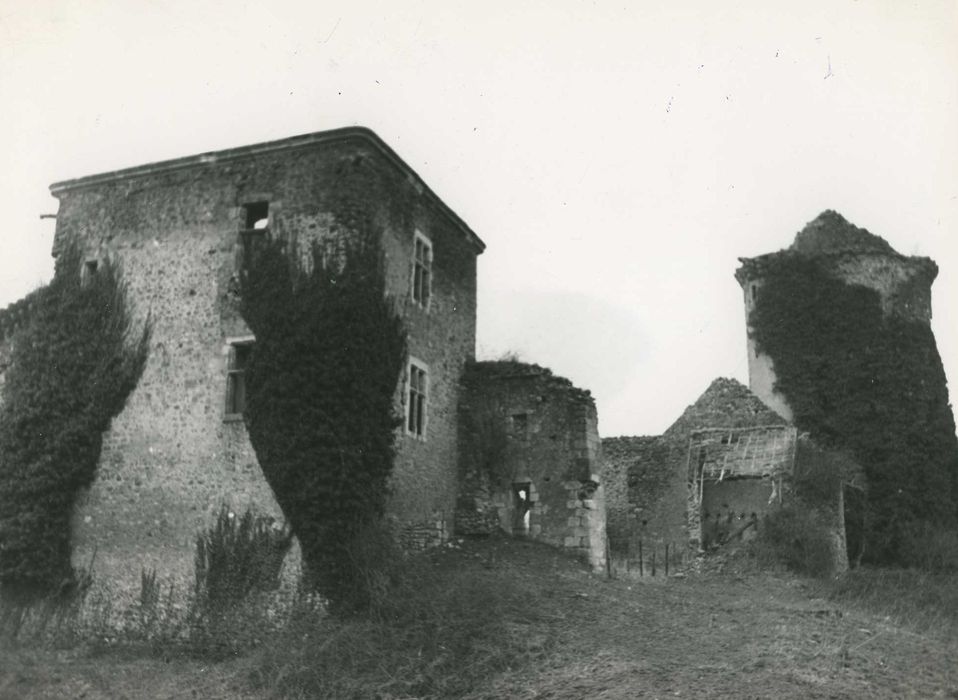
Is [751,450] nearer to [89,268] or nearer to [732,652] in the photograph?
[732,652]

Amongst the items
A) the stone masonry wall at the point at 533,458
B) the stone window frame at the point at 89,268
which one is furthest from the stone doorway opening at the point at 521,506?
the stone window frame at the point at 89,268

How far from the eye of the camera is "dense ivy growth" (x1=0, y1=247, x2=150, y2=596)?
734 inches

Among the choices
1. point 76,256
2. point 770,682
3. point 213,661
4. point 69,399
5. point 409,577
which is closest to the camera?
point 770,682

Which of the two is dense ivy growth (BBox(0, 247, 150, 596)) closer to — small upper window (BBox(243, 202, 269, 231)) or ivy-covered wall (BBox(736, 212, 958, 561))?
small upper window (BBox(243, 202, 269, 231))

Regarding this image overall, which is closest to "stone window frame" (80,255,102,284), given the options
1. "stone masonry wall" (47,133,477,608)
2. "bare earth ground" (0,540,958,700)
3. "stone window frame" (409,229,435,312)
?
"stone masonry wall" (47,133,477,608)

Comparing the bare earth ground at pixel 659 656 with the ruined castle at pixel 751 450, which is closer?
the bare earth ground at pixel 659 656

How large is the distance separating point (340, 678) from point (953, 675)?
8859 millimetres

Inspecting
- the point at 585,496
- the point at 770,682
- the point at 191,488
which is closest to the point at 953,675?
the point at 770,682

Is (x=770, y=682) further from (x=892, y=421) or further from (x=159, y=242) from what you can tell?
(x=892, y=421)

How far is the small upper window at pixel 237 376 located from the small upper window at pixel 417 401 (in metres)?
3.34

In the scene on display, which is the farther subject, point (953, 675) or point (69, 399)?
point (69, 399)

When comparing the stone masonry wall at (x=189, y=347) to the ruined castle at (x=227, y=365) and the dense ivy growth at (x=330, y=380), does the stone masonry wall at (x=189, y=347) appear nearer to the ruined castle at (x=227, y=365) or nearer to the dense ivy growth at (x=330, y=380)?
the ruined castle at (x=227, y=365)

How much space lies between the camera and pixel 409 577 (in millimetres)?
17406

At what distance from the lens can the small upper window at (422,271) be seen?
2055 cm
